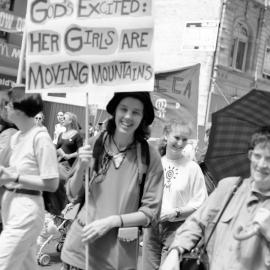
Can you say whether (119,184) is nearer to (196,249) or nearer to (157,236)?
(196,249)

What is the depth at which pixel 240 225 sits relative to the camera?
2.53 meters

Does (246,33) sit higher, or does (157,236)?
(246,33)

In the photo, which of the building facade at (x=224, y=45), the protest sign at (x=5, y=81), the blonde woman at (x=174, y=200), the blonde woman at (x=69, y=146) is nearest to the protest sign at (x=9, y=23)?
the protest sign at (x=5, y=81)

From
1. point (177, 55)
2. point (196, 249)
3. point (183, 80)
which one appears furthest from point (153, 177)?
point (177, 55)

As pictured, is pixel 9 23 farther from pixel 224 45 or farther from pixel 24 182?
pixel 24 182

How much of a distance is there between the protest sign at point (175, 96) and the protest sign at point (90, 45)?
5.08 meters

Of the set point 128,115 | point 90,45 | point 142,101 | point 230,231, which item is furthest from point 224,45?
point 230,231

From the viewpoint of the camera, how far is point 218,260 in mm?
2568

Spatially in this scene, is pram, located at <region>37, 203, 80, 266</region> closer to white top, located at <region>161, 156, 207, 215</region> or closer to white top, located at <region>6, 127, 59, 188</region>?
white top, located at <region>161, 156, 207, 215</region>

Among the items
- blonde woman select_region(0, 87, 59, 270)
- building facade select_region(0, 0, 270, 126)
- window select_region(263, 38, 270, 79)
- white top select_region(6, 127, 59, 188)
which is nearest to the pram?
blonde woman select_region(0, 87, 59, 270)

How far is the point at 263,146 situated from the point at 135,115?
0.83 metres

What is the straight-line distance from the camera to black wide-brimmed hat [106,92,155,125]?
329cm

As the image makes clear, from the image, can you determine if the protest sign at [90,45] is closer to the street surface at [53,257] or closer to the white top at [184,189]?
the white top at [184,189]

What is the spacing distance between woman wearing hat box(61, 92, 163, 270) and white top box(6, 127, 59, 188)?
2.54ft
